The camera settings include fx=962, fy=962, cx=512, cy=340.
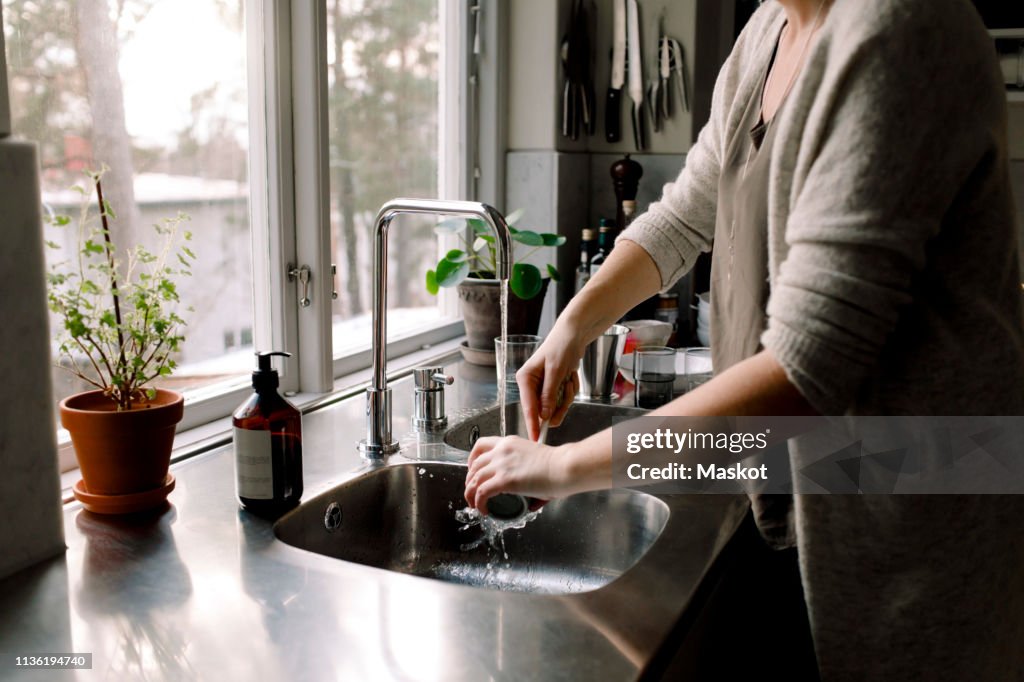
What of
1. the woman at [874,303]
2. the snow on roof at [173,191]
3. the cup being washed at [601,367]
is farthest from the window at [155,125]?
the woman at [874,303]

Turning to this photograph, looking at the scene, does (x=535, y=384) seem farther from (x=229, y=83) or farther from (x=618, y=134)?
(x=618, y=134)

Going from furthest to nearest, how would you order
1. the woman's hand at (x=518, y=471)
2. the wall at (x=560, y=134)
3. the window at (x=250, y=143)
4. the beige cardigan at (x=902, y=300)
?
the wall at (x=560, y=134) < the window at (x=250, y=143) < the woman's hand at (x=518, y=471) < the beige cardigan at (x=902, y=300)

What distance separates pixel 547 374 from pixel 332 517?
34cm

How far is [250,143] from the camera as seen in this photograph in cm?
163

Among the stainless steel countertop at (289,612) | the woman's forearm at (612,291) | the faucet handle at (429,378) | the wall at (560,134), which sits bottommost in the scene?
the stainless steel countertop at (289,612)

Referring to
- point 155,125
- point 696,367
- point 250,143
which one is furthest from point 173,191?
point 696,367

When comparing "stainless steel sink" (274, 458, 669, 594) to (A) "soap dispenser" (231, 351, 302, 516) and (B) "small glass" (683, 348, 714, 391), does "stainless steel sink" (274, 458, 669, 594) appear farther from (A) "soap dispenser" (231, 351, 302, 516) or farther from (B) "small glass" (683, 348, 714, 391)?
(B) "small glass" (683, 348, 714, 391)

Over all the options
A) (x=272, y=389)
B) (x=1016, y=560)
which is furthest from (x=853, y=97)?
(x=272, y=389)

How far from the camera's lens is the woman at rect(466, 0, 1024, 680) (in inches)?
30.2

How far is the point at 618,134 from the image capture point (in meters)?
2.50

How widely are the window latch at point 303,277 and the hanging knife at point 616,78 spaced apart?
109 centimetres

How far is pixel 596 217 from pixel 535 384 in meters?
1.45

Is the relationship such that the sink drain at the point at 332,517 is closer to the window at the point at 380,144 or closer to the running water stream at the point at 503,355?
the running water stream at the point at 503,355

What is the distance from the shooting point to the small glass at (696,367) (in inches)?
70.3
